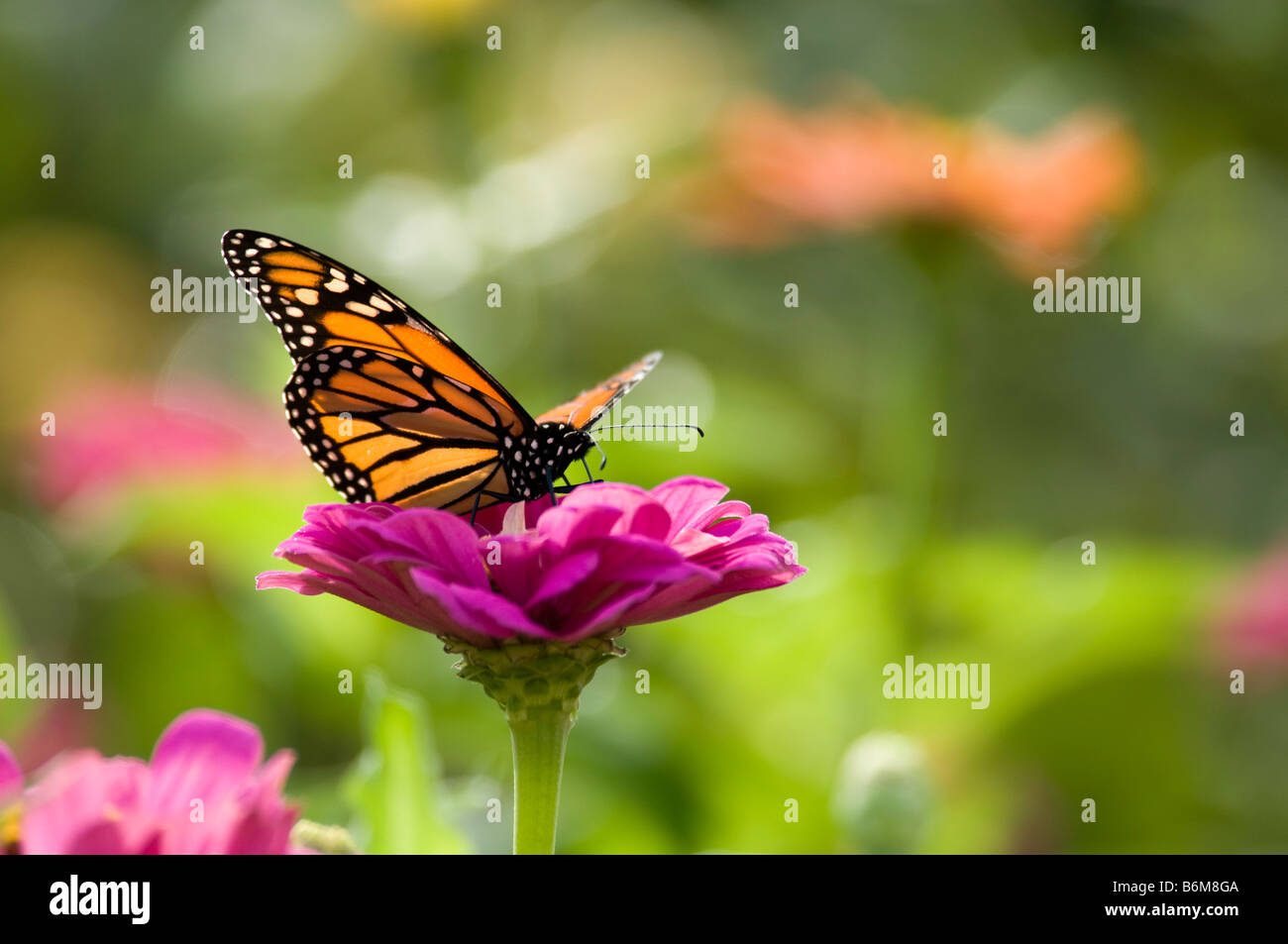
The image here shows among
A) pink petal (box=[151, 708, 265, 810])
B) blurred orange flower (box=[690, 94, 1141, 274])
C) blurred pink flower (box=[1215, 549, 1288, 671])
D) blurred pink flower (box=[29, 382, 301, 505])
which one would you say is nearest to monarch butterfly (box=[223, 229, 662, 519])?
pink petal (box=[151, 708, 265, 810])

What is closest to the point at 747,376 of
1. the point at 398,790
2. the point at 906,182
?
the point at 906,182

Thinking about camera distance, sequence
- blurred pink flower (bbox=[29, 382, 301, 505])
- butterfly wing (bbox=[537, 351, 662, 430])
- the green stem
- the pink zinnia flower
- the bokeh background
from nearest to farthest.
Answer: the pink zinnia flower, the green stem, butterfly wing (bbox=[537, 351, 662, 430]), the bokeh background, blurred pink flower (bbox=[29, 382, 301, 505])

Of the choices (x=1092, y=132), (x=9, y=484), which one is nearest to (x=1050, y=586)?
(x=1092, y=132)

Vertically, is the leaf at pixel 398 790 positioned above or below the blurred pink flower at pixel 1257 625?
below

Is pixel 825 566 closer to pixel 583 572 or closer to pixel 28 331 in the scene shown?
pixel 583 572

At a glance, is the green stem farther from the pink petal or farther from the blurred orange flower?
the blurred orange flower

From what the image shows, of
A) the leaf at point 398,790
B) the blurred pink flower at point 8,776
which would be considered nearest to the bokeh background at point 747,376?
the leaf at point 398,790

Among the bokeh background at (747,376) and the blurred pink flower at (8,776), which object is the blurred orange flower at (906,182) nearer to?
the bokeh background at (747,376)
